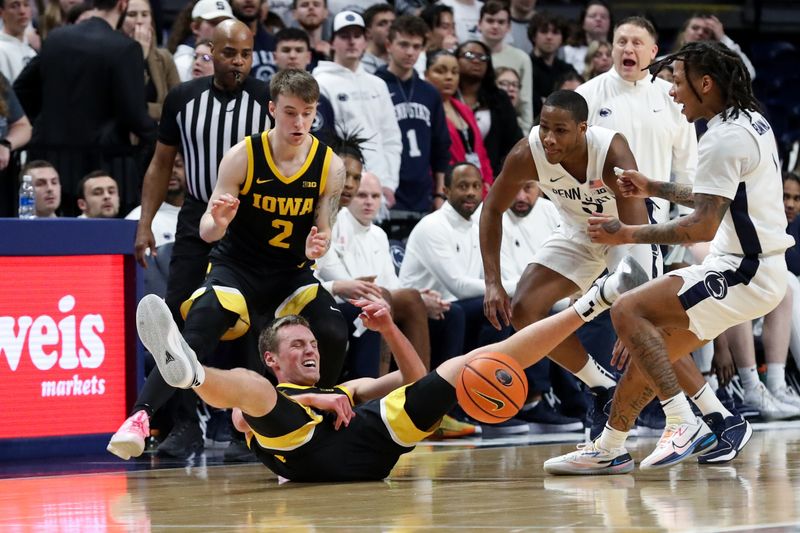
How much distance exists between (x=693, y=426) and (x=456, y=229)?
3.92 metres

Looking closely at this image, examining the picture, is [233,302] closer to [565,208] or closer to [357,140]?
[565,208]

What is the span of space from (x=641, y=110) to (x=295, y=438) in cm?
393

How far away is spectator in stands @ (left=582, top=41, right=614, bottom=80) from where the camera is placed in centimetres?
1317

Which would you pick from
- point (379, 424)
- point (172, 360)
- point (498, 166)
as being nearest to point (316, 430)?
point (379, 424)

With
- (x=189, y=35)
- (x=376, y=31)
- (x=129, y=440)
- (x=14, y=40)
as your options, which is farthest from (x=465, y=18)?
(x=129, y=440)

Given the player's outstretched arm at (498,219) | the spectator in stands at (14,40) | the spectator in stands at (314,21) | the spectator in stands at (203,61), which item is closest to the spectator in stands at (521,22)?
the spectator in stands at (314,21)

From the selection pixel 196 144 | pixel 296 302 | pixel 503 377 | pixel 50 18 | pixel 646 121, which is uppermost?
pixel 50 18

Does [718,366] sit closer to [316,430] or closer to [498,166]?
[498,166]

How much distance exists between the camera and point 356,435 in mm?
6383

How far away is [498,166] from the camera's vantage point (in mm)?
12156

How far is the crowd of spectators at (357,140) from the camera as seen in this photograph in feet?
26.5

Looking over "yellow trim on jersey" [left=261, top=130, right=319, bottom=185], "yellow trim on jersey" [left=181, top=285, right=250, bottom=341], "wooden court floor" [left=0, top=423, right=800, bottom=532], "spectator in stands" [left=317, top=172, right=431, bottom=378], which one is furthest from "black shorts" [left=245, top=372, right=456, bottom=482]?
"spectator in stands" [left=317, top=172, right=431, bottom=378]

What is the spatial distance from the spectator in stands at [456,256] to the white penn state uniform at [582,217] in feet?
7.85

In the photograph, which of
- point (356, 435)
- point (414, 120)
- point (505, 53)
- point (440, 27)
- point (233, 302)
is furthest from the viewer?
point (505, 53)
